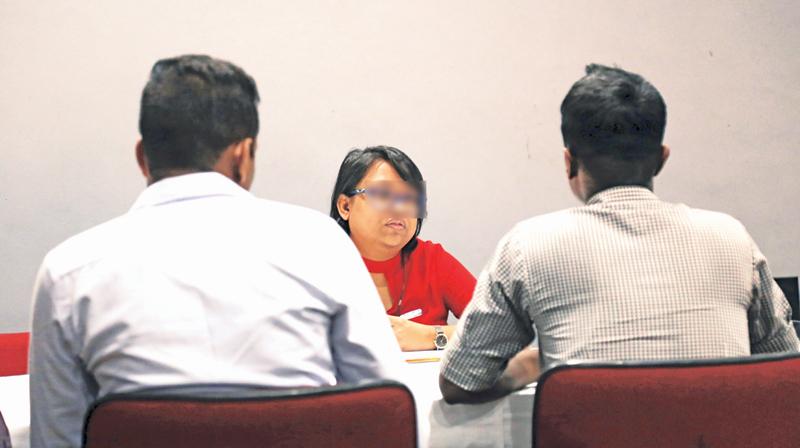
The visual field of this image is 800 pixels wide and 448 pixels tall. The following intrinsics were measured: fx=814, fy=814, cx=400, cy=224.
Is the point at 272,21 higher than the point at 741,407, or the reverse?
the point at 272,21

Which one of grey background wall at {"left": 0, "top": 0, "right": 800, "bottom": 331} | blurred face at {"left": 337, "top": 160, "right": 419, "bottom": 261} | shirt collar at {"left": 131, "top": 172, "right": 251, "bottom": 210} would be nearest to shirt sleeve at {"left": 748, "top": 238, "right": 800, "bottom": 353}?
shirt collar at {"left": 131, "top": 172, "right": 251, "bottom": 210}

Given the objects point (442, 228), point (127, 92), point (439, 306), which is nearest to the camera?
point (439, 306)

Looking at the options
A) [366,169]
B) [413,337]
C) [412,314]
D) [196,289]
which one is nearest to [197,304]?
[196,289]

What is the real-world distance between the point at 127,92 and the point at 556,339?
2.68 meters

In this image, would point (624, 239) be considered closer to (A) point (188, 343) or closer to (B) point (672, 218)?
(B) point (672, 218)

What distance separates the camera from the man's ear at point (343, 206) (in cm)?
297

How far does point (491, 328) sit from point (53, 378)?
2.45ft

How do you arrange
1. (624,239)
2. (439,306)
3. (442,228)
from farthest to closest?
(442,228)
(439,306)
(624,239)

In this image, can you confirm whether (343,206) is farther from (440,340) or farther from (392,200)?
(440,340)

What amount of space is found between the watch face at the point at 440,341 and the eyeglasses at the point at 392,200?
586 mm

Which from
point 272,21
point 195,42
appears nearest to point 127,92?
point 195,42

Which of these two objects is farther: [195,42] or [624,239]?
[195,42]

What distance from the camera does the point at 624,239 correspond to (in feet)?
4.68

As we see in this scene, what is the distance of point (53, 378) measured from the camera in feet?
4.22
